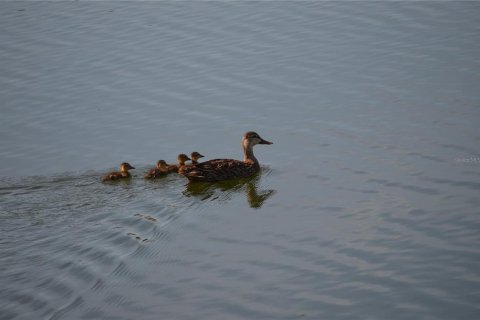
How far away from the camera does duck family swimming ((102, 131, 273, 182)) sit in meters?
10.3

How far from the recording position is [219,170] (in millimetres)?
10461

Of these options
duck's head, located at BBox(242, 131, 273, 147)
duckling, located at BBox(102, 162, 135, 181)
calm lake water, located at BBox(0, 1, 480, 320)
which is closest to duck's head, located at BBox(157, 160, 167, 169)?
calm lake water, located at BBox(0, 1, 480, 320)

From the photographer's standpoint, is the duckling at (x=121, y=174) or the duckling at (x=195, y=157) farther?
the duckling at (x=195, y=157)

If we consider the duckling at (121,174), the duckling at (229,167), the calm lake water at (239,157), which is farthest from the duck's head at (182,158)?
the duckling at (121,174)

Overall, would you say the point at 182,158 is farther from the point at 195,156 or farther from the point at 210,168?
the point at 210,168

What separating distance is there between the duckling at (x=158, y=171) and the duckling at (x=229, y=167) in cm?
28

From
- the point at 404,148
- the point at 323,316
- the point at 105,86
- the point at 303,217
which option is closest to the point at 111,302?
the point at 323,316

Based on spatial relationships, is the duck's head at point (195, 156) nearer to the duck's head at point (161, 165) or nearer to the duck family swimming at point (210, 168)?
the duck family swimming at point (210, 168)

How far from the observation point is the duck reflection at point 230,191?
32.6 ft

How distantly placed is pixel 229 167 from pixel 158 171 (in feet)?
2.95

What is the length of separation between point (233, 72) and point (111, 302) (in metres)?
7.13

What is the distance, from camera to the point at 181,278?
770 cm

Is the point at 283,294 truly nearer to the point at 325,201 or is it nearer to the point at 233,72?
the point at 325,201

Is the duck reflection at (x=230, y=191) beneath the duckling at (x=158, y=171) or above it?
beneath
